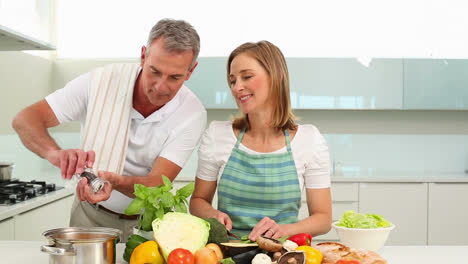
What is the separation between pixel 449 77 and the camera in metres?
4.12

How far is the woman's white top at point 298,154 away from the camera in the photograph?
1893 millimetres

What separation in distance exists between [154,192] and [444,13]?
3.85 m

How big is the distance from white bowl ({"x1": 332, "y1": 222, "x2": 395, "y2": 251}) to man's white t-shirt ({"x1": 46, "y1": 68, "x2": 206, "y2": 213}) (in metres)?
0.73

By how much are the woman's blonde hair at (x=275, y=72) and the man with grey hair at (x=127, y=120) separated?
0.67 feet

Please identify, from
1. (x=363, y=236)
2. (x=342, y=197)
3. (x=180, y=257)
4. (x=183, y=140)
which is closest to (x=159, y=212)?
(x=180, y=257)

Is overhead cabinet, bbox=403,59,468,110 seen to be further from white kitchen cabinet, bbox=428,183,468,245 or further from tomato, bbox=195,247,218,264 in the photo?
tomato, bbox=195,247,218,264

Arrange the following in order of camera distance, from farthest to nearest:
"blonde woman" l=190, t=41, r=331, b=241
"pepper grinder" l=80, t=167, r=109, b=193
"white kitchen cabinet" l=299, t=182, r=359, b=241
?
"white kitchen cabinet" l=299, t=182, r=359, b=241 < "blonde woman" l=190, t=41, r=331, b=241 < "pepper grinder" l=80, t=167, r=109, b=193

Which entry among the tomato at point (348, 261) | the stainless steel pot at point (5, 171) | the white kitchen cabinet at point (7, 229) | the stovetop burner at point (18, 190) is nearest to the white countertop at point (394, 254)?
the tomato at point (348, 261)

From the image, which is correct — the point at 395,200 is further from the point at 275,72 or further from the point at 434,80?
the point at 275,72

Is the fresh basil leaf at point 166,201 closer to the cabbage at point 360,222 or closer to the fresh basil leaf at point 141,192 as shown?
the fresh basil leaf at point 141,192

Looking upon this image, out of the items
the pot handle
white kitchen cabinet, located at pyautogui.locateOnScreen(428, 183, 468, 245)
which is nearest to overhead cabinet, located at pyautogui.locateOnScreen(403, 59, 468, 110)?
white kitchen cabinet, located at pyautogui.locateOnScreen(428, 183, 468, 245)

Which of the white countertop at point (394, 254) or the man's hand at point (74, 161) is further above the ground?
the man's hand at point (74, 161)

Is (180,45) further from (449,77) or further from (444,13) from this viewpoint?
(444,13)

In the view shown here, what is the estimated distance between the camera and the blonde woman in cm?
184
